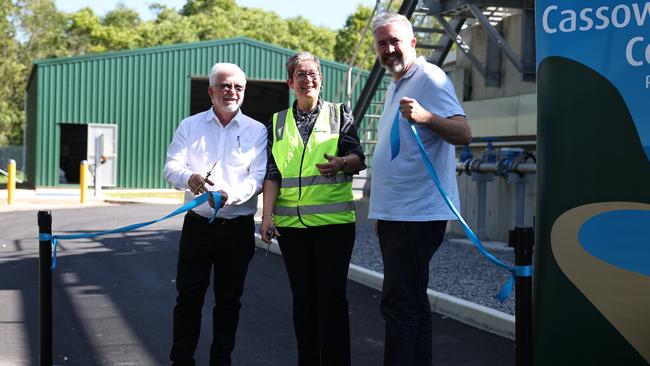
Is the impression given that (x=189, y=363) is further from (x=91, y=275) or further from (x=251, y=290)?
(x=91, y=275)

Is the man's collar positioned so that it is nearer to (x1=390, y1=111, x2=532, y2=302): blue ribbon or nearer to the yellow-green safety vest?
the yellow-green safety vest

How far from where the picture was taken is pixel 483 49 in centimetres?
1312

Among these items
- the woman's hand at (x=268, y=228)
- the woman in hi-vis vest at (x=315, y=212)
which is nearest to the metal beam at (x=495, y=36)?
the woman in hi-vis vest at (x=315, y=212)

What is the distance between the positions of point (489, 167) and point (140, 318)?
20.4 ft

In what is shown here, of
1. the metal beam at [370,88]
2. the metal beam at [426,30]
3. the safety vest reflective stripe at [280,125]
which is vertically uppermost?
the metal beam at [426,30]

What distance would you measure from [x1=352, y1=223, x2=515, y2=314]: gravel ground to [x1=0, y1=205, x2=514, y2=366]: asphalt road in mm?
684

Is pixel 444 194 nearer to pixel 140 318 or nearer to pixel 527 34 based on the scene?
pixel 140 318

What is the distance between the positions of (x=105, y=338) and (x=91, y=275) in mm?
3413

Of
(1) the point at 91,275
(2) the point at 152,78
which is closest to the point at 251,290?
(1) the point at 91,275

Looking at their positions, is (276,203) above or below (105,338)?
above

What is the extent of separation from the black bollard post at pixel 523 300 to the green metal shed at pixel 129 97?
86.8ft

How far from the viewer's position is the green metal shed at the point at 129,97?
1158 inches

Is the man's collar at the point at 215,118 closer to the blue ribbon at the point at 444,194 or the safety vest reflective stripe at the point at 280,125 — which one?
the safety vest reflective stripe at the point at 280,125

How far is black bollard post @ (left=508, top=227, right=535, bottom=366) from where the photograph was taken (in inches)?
136
